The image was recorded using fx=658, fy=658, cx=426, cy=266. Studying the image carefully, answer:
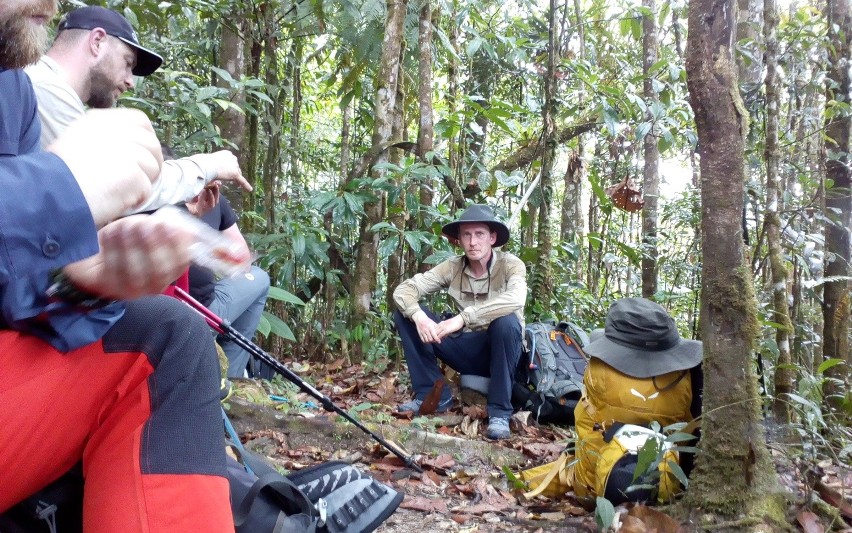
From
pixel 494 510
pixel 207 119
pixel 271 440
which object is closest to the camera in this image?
pixel 494 510

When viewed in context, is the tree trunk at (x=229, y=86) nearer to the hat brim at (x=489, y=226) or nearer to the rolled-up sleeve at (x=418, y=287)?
the rolled-up sleeve at (x=418, y=287)

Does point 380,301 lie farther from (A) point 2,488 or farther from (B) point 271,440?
(A) point 2,488

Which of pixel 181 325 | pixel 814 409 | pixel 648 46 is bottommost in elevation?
pixel 814 409

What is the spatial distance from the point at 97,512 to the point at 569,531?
5.83 ft

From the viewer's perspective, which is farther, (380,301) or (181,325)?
(380,301)

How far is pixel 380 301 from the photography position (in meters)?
6.50

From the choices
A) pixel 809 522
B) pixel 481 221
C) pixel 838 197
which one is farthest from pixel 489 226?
pixel 809 522

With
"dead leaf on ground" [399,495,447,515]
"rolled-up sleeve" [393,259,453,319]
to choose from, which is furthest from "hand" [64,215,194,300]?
"rolled-up sleeve" [393,259,453,319]

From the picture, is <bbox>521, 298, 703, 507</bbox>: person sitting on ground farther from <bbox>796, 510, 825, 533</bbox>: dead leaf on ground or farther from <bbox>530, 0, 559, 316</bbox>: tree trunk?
<bbox>530, 0, 559, 316</bbox>: tree trunk

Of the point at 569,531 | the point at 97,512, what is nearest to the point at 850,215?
the point at 569,531

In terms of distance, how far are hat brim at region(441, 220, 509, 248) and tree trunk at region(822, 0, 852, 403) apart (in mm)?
2127

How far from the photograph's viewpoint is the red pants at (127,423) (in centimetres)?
120

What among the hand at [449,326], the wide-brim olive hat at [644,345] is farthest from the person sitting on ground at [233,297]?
the wide-brim olive hat at [644,345]

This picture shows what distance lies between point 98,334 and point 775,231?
11.4ft
